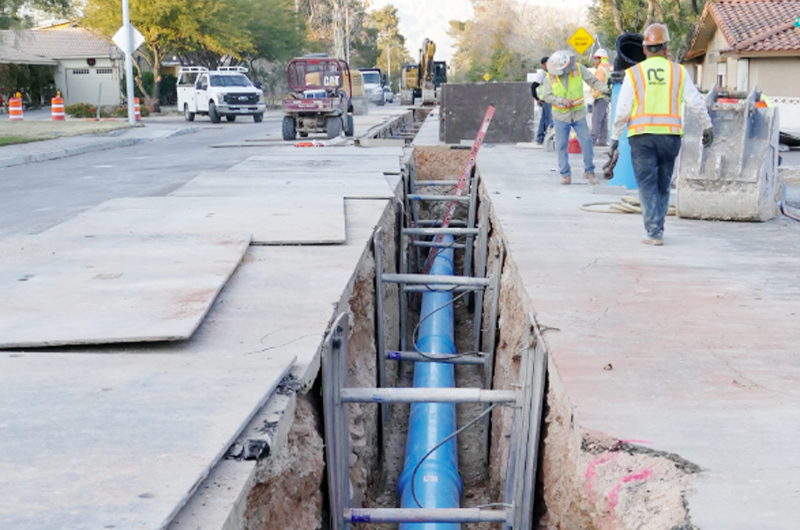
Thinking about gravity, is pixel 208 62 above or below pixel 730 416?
above

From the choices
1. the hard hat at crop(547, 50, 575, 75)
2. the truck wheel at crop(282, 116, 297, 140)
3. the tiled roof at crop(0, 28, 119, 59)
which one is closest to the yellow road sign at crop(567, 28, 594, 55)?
the truck wheel at crop(282, 116, 297, 140)

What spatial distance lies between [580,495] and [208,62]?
52.7 metres

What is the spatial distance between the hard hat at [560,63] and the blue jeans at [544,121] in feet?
15.6

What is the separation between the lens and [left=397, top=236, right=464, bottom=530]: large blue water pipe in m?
5.51

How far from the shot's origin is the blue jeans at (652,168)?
23.7 ft

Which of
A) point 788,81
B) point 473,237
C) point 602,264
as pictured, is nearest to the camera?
point 602,264

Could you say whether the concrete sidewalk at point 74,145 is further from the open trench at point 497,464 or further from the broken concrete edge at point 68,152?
the open trench at point 497,464

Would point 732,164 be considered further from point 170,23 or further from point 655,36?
point 170,23

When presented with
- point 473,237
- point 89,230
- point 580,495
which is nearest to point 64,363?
point 580,495

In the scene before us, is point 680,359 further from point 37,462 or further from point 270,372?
point 37,462

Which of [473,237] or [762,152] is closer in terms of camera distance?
[762,152]

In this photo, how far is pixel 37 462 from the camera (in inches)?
113

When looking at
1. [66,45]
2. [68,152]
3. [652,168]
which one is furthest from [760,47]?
[66,45]

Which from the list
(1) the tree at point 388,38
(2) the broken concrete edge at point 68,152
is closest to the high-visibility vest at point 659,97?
(2) the broken concrete edge at point 68,152
